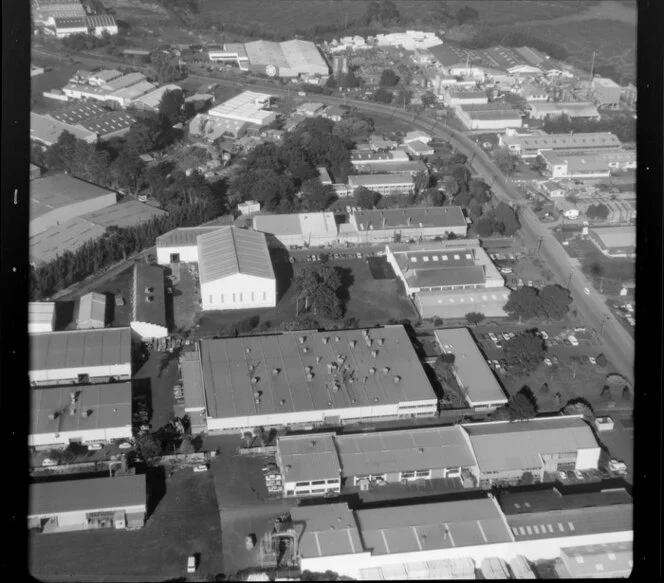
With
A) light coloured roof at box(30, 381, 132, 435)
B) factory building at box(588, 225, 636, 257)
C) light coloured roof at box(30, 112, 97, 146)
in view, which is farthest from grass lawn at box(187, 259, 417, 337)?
light coloured roof at box(30, 112, 97, 146)

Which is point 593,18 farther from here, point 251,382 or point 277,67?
point 251,382

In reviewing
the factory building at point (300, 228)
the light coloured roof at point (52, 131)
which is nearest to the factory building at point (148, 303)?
the factory building at point (300, 228)

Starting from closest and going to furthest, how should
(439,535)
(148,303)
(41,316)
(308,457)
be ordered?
(439,535) → (308,457) → (41,316) → (148,303)

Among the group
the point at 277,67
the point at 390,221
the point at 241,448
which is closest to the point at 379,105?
the point at 277,67

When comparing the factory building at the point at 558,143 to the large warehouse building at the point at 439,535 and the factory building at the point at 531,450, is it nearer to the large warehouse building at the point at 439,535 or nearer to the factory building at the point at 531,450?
the factory building at the point at 531,450

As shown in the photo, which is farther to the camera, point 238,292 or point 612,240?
point 612,240

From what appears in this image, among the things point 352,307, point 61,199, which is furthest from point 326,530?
point 61,199

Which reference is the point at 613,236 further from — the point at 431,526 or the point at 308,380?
the point at 431,526
